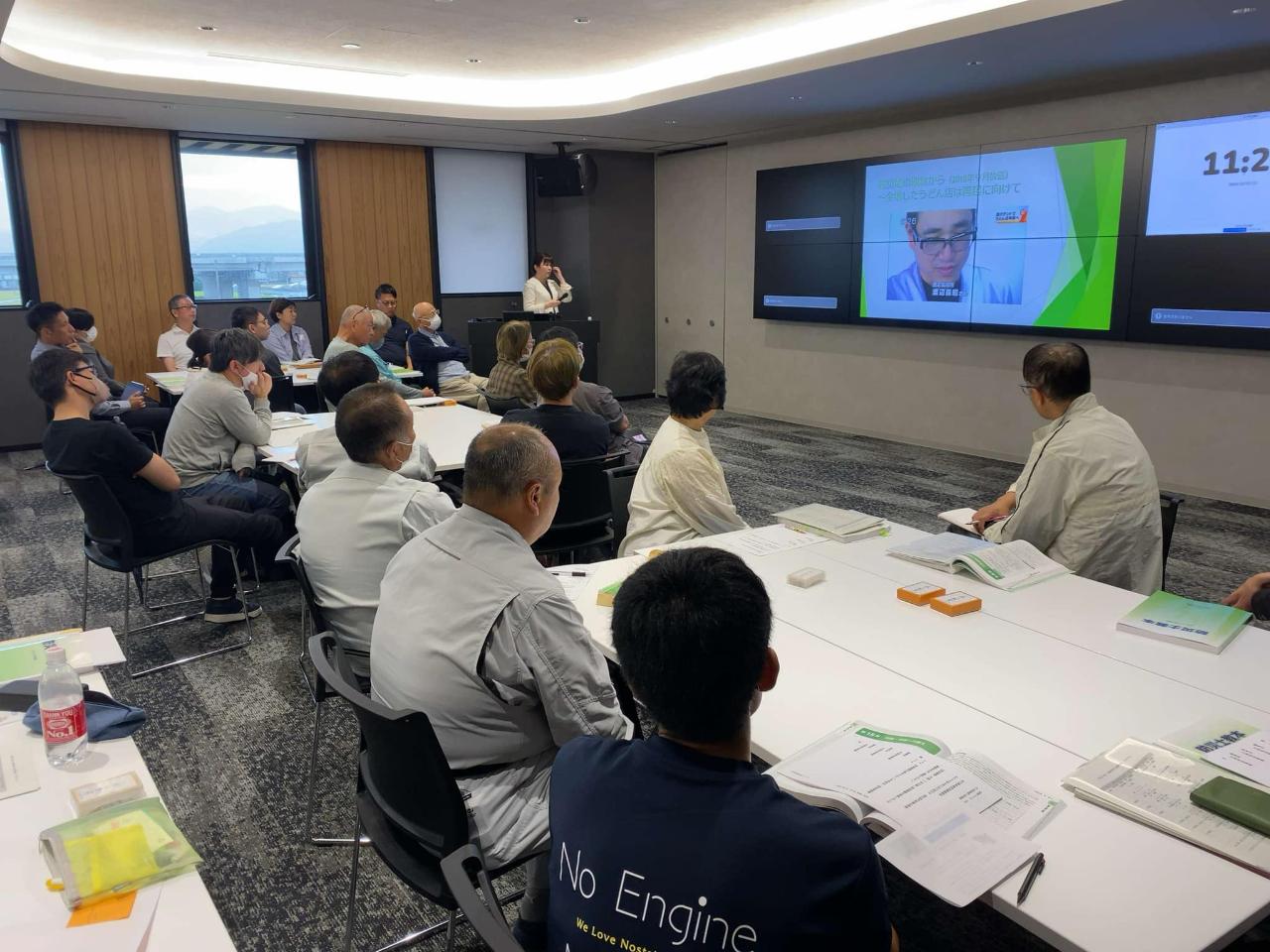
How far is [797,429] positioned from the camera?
30.1 ft

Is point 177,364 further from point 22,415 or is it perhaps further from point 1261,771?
point 1261,771

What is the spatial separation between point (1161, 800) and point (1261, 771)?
23 cm

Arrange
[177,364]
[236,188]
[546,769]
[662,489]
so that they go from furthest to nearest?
1. [236,188]
2. [177,364]
3. [662,489]
4. [546,769]

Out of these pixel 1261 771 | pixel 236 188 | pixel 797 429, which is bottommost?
pixel 797 429

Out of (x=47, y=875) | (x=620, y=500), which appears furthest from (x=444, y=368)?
(x=47, y=875)

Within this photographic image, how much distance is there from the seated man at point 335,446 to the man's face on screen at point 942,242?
5.25 m

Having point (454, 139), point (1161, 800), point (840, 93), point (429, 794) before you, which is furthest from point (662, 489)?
point (454, 139)

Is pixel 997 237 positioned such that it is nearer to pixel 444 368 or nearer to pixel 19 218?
pixel 444 368

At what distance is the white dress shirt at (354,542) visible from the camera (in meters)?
2.65

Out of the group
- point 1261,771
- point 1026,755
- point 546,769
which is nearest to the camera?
point 1261,771

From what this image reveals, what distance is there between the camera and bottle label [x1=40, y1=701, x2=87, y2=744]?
5.74 feet

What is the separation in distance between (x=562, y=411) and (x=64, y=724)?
2.47m

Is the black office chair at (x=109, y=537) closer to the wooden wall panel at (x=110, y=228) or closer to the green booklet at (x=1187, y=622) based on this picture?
the green booklet at (x=1187, y=622)

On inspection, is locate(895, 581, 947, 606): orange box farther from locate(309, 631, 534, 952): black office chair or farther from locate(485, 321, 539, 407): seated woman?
locate(485, 321, 539, 407): seated woman
